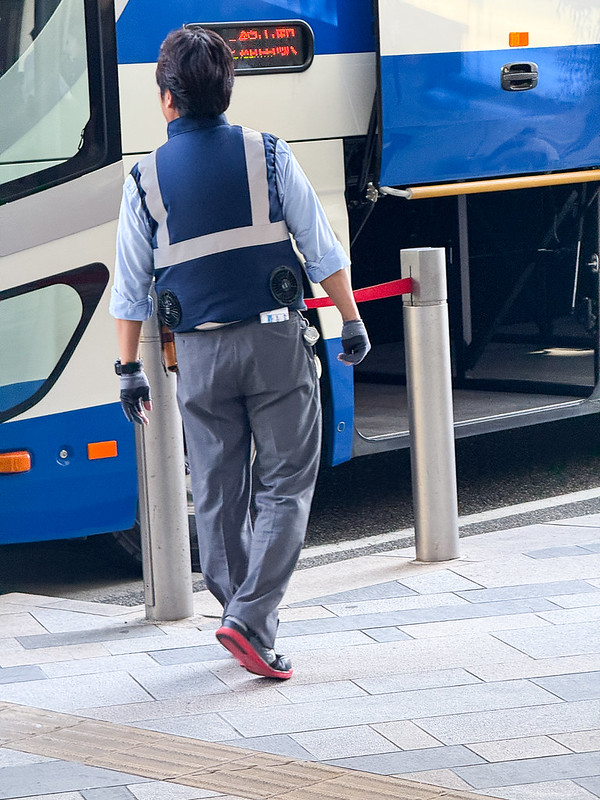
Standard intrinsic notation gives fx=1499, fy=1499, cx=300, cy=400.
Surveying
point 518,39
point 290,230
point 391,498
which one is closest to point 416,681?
point 290,230

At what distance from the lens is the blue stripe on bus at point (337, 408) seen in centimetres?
593

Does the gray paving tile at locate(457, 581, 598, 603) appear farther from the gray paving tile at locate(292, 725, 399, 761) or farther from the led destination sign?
the led destination sign

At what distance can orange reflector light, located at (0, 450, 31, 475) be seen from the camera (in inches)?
209

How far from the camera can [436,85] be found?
19.7 feet

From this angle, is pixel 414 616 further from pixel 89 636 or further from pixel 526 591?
pixel 89 636

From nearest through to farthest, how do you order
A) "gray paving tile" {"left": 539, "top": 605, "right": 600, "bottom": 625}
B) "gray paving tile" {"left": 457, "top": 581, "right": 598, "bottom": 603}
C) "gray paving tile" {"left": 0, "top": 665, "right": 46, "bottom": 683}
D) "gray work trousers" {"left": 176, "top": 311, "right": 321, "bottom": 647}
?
"gray work trousers" {"left": 176, "top": 311, "right": 321, "bottom": 647}
"gray paving tile" {"left": 0, "top": 665, "right": 46, "bottom": 683}
"gray paving tile" {"left": 539, "top": 605, "right": 600, "bottom": 625}
"gray paving tile" {"left": 457, "top": 581, "right": 598, "bottom": 603}

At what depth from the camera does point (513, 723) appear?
150 inches

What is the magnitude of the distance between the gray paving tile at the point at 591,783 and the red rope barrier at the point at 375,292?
212cm

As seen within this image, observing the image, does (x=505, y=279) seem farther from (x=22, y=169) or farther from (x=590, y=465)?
(x=22, y=169)

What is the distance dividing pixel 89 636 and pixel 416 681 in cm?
119

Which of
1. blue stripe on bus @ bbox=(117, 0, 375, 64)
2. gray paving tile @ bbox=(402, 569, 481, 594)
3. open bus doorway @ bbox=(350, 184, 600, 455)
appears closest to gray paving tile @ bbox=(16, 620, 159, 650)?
gray paving tile @ bbox=(402, 569, 481, 594)

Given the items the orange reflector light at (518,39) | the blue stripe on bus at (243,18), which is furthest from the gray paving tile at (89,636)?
the orange reflector light at (518,39)

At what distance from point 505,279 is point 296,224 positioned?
388 centimetres

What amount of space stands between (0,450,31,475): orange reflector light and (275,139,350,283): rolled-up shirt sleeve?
163 cm
